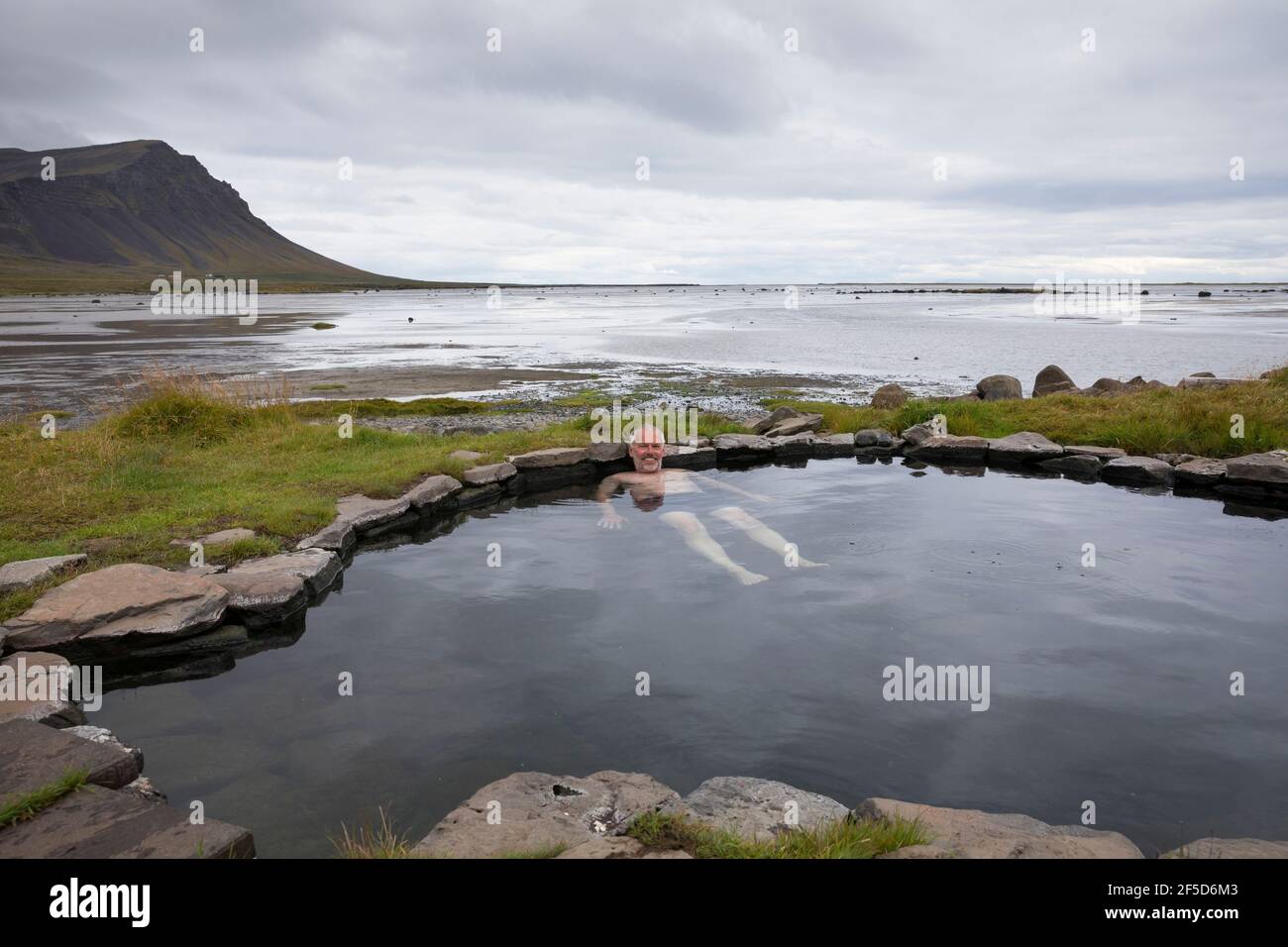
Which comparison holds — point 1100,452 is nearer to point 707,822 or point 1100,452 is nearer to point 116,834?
point 707,822

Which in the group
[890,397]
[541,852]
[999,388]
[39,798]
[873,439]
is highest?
[999,388]

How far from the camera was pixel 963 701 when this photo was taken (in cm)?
675

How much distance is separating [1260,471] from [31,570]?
17.2 meters

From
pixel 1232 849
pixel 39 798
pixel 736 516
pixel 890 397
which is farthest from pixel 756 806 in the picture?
pixel 890 397

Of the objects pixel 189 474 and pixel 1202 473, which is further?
pixel 1202 473

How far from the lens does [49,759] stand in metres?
4.73

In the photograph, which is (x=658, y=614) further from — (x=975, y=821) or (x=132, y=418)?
(x=132, y=418)

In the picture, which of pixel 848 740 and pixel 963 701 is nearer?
pixel 848 740

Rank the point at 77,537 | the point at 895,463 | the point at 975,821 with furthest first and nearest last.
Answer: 1. the point at 895,463
2. the point at 77,537
3. the point at 975,821

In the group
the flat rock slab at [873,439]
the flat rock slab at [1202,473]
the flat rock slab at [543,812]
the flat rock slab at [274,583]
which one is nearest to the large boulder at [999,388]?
the flat rock slab at [873,439]

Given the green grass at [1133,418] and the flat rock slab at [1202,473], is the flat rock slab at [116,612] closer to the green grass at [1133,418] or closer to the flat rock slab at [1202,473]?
the green grass at [1133,418]

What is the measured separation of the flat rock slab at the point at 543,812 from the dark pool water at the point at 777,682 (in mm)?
605
